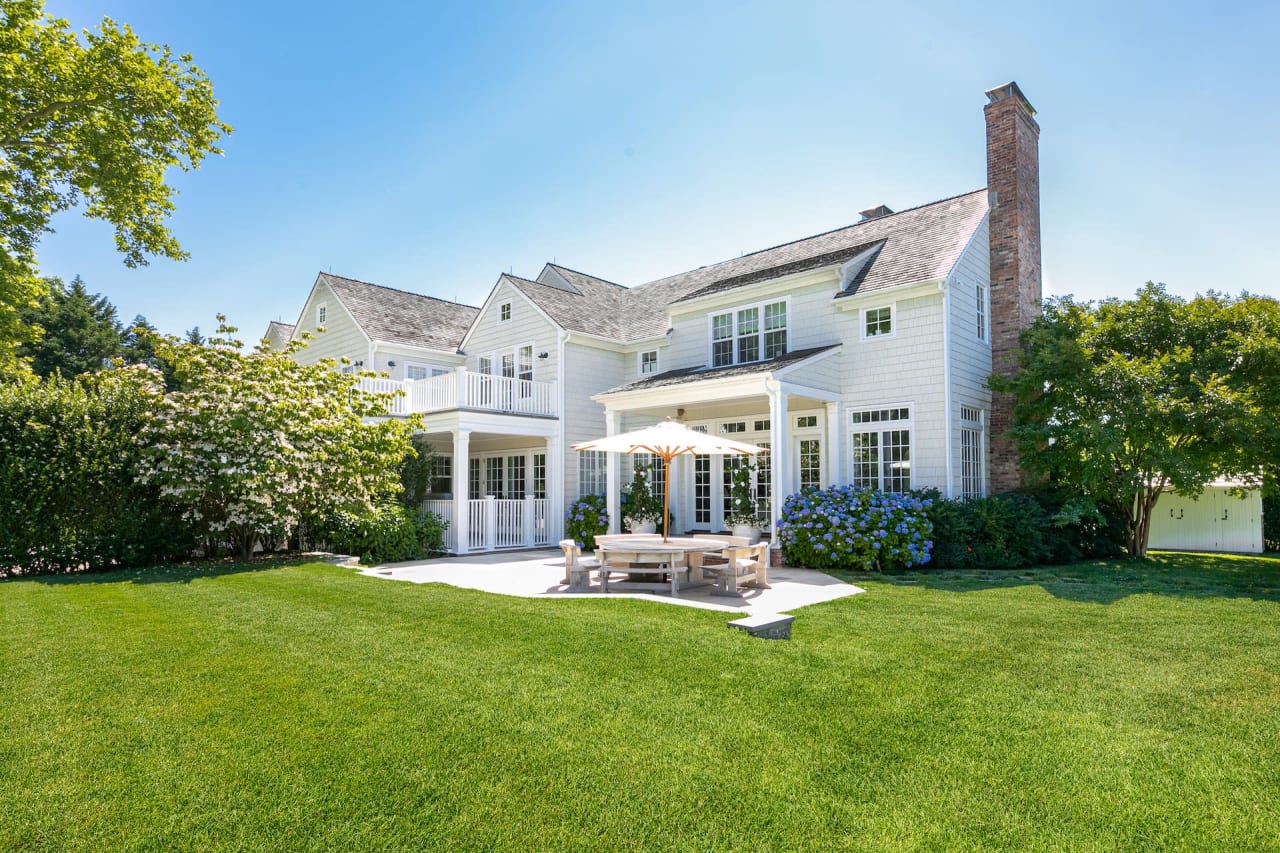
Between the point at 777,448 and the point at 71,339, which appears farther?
the point at 71,339

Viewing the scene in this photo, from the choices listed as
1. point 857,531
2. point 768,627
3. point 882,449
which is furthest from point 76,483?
point 882,449

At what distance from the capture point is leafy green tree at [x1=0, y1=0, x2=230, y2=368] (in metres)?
12.7

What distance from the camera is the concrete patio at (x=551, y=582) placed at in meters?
8.71

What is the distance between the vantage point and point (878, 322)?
14719 millimetres

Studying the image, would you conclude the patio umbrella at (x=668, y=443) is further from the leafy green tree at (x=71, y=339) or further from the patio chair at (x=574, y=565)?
the leafy green tree at (x=71, y=339)

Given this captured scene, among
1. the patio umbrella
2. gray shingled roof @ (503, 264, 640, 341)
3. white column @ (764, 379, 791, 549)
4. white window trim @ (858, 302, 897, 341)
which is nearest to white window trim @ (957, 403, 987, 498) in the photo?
white window trim @ (858, 302, 897, 341)

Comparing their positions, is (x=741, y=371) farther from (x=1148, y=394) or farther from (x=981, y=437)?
(x=1148, y=394)

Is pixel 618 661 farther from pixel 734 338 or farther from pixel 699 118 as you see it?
pixel 734 338

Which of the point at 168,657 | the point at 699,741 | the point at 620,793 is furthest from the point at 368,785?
the point at 168,657

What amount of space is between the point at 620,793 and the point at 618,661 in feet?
7.21

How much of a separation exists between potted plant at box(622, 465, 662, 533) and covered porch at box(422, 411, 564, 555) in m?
1.83

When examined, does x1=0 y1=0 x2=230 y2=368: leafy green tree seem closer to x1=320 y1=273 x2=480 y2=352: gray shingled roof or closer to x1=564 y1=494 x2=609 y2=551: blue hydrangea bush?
x1=320 y1=273 x2=480 y2=352: gray shingled roof

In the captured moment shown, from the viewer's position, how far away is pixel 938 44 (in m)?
11.0

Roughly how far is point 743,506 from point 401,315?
12.7 meters
